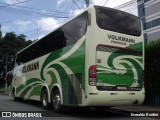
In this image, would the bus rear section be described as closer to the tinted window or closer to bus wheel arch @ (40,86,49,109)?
the tinted window

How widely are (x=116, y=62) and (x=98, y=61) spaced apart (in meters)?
0.88

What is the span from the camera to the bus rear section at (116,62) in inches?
428

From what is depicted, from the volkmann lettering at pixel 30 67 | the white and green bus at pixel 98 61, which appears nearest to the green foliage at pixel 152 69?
the white and green bus at pixel 98 61

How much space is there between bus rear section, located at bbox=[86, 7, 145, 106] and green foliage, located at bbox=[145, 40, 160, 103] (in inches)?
106

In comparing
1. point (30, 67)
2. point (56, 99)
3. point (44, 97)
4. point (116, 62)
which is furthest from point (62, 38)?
point (30, 67)

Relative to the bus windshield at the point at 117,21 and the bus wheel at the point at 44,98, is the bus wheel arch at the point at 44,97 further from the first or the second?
the bus windshield at the point at 117,21

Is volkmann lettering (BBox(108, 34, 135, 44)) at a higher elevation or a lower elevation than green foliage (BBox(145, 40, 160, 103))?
higher

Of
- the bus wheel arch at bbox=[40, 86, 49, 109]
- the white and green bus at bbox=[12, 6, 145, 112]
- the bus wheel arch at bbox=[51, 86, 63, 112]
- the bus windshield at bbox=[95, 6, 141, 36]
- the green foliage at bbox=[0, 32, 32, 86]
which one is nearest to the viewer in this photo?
the white and green bus at bbox=[12, 6, 145, 112]

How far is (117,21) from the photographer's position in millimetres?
11805

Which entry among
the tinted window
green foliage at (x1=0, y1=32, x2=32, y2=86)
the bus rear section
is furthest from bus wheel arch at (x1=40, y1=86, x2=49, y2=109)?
green foliage at (x1=0, y1=32, x2=32, y2=86)

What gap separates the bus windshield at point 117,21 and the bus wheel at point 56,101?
3.84 m

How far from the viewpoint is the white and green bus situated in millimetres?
10930

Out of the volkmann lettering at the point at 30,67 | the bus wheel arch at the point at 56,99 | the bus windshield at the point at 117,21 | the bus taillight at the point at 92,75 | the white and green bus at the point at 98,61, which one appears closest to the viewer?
the bus taillight at the point at 92,75

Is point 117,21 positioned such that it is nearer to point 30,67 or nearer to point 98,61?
point 98,61
